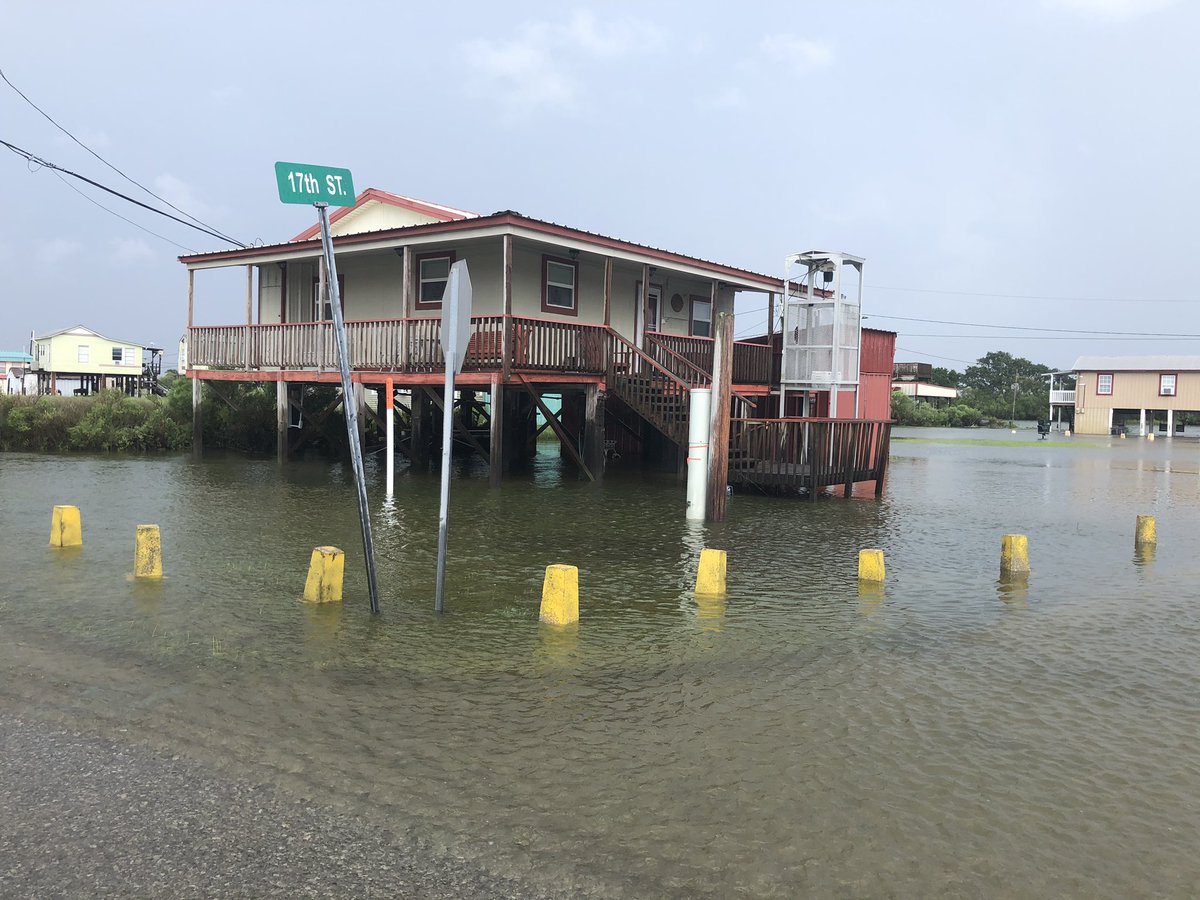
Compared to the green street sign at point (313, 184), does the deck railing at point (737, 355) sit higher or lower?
lower

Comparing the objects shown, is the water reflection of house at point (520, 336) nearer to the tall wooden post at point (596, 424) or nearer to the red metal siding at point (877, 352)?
the tall wooden post at point (596, 424)

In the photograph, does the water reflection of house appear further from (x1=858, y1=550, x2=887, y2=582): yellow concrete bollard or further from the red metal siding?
(x1=858, y1=550, x2=887, y2=582): yellow concrete bollard

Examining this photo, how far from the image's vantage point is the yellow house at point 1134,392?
62.9m

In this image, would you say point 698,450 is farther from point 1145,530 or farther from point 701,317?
point 701,317

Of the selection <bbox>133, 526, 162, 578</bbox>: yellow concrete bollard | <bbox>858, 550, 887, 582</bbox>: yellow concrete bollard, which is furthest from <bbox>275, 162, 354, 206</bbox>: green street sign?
<bbox>858, 550, 887, 582</bbox>: yellow concrete bollard

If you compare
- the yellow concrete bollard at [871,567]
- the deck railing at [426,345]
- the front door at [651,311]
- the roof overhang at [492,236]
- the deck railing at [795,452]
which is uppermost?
the roof overhang at [492,236]

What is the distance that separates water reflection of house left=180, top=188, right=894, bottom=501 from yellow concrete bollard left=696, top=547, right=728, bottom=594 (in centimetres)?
832

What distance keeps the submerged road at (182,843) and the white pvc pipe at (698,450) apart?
31.7 feet

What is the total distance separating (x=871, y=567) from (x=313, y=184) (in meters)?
6.15

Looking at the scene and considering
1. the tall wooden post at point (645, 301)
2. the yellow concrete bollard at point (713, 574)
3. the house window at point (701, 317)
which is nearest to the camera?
the yellow concrete bollard at point (713, 574)

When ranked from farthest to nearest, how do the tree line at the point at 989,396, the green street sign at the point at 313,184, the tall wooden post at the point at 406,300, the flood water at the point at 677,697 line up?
1. the tree line at the point at 989,396
2. the tall wooden post at the point at 406,300
3. the green street sign at the point at 313,184
4. the flood water at the point at 677,697

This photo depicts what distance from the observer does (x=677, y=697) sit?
5.97m

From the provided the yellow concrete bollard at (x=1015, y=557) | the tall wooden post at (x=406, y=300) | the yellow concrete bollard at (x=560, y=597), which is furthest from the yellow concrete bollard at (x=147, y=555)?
the tall wooden post at (x=406, y=300)

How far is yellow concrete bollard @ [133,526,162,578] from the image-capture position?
8.98 meters
